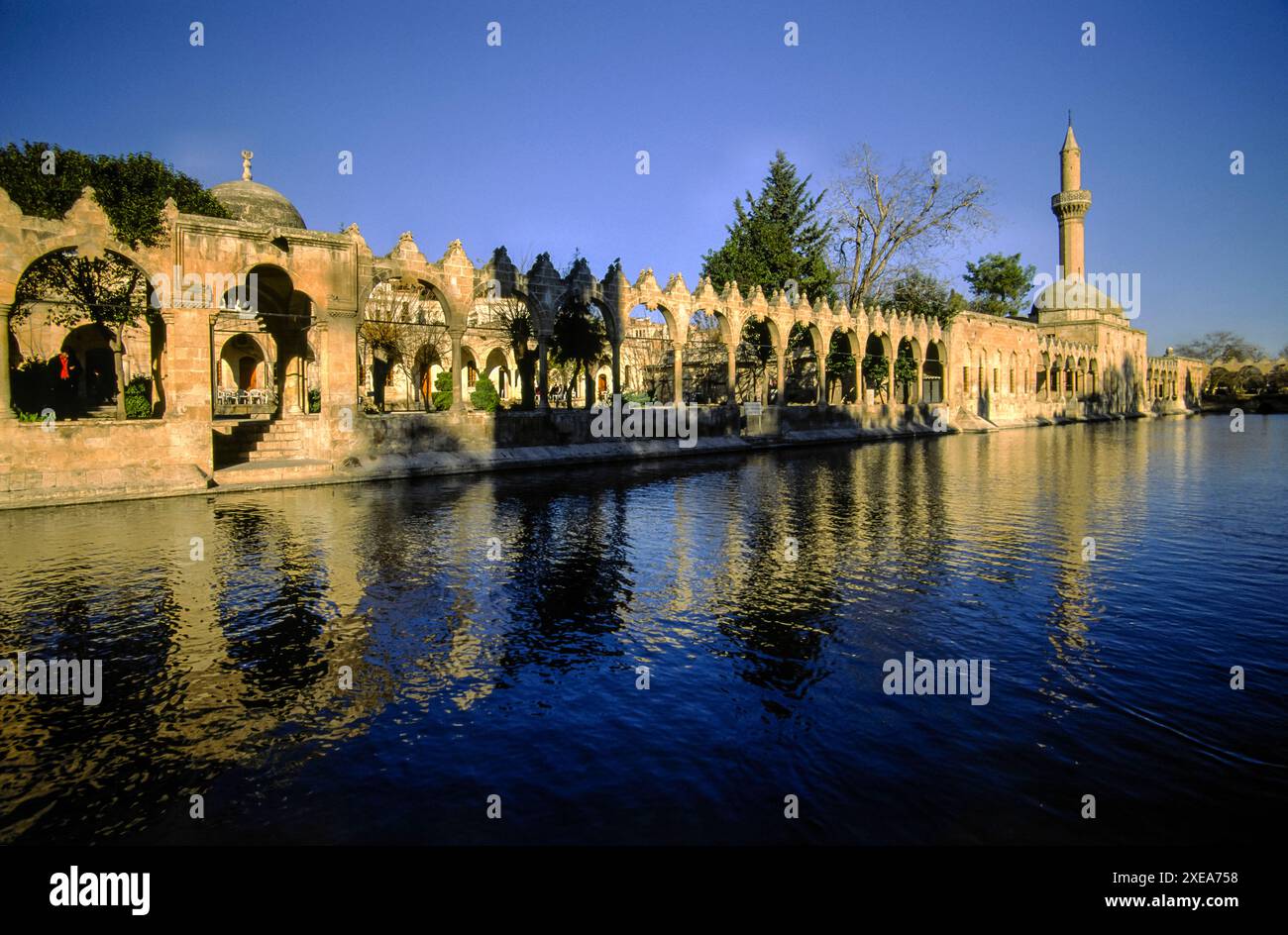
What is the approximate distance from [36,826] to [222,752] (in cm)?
85

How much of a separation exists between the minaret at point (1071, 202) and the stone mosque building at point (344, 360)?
15.8 metres

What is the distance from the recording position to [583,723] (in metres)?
4.50

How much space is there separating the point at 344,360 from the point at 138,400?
22.5 ft

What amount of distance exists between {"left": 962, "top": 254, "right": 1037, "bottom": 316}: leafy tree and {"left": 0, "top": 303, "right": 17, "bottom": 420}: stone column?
69.6m

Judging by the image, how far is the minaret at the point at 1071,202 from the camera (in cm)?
A: 5681

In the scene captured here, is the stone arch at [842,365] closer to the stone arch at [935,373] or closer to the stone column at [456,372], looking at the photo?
the stone arch at [935,373]

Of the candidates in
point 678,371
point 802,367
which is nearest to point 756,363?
point 802,367

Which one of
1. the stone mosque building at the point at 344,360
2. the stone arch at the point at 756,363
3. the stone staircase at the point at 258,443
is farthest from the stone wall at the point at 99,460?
the stone arch at the point at 756,363

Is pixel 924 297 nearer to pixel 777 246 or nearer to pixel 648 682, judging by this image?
pixel 777 246

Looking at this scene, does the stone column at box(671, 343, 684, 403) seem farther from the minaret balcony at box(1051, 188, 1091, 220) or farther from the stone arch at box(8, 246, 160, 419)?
the minaret balcony at box(1051, 188, 1091, 220)

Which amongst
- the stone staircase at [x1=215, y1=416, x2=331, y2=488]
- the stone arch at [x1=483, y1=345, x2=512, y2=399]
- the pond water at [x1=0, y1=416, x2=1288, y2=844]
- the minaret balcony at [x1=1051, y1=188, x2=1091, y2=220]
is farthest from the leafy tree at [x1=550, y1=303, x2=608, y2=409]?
the minaret balcony at [x1=1051, y1=188, x2=1091, y2=220]

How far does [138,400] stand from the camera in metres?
19.9

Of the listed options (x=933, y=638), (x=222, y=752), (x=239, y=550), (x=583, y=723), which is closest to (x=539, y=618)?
(x=583, y=723)
